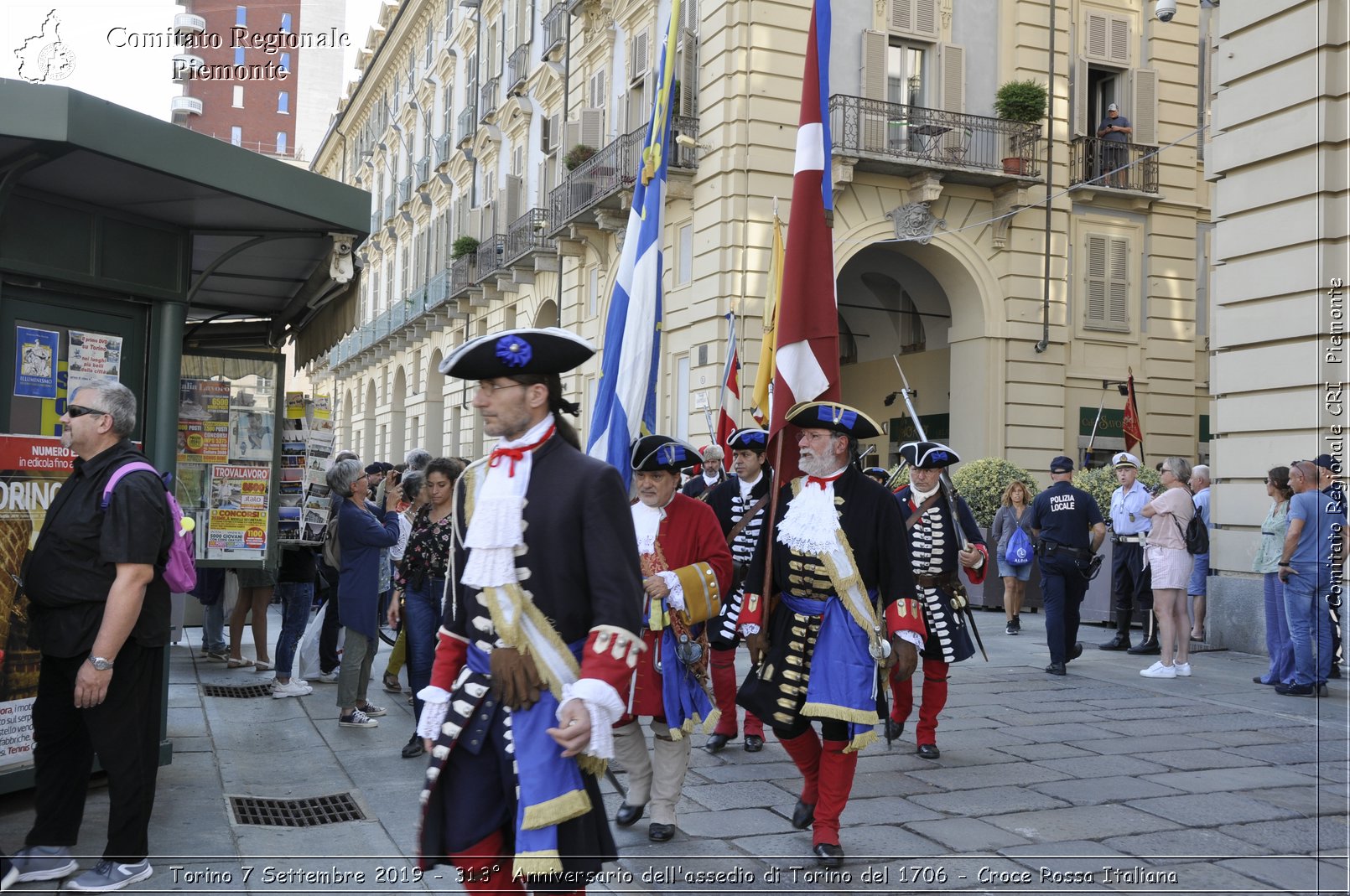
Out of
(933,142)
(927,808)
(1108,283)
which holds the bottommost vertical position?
(927,808)

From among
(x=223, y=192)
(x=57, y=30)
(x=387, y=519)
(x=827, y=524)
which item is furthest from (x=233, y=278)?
(x=827, y=524)

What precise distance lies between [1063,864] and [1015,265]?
17.1 metres

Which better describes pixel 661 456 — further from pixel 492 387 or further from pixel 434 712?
pixel 434 712

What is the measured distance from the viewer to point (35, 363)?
5.73 m

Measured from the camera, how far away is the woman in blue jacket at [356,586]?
7.65 meters

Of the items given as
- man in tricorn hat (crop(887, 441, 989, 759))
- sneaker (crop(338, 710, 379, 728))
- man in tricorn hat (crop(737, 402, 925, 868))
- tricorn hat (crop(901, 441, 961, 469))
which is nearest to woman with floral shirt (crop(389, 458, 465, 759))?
sneaker (crop(338, 710, 379, 728))

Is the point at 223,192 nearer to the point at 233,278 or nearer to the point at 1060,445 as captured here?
the point at 233,278

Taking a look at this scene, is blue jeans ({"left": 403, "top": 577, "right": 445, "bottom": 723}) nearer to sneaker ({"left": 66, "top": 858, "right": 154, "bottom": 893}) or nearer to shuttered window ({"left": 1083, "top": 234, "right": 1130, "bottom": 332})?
sneaker ({"left": 66, "top": 858, "right": 154, "bottom": 893})

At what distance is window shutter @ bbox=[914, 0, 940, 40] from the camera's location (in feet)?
65.7

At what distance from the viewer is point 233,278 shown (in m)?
8.56

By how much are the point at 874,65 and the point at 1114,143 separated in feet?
15.4

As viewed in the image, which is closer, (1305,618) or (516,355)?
(516,355)

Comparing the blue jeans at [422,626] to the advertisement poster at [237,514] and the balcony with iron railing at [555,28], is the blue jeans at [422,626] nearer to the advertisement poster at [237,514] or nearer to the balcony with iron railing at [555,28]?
the advertisement poster at [237,514]

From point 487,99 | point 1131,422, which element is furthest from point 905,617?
point 487,99
